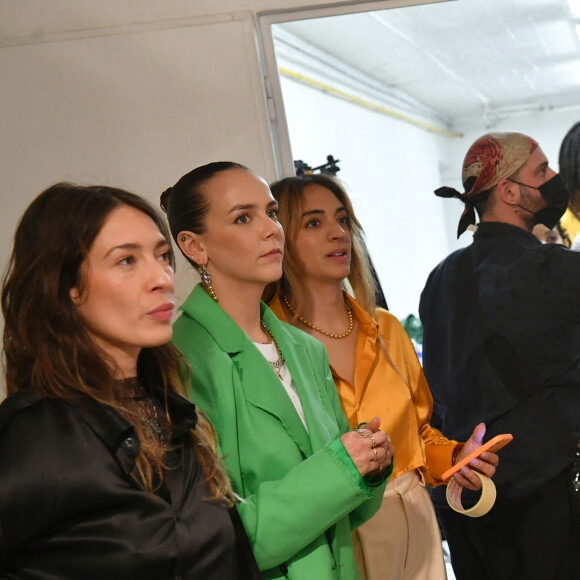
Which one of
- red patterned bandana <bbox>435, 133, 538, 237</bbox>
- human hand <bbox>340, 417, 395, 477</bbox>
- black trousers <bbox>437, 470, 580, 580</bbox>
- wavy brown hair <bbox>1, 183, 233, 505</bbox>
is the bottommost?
black trousers <bbox>437, 470, 580, 580</bbox>

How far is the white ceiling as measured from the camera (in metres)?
2.75

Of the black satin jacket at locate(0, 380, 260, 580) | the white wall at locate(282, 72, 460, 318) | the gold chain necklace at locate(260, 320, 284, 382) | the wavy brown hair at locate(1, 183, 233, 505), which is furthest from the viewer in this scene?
the white wall at locate(282, 72, 460, 318)

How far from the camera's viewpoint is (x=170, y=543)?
1218mm

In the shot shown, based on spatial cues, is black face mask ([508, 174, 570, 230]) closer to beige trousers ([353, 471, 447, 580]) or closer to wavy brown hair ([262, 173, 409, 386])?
wavy brown hair ([262, 173, 409, 386])

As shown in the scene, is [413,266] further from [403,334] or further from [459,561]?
[459,561]

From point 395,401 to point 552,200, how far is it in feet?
2.76

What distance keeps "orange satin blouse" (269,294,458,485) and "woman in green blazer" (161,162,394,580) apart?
258 mm

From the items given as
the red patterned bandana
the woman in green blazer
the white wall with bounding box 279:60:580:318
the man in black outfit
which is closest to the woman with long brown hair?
the woman in green blazer

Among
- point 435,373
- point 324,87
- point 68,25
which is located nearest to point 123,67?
point 68,25

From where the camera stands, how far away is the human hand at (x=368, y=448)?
1.46 m

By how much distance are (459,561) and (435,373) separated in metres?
0.60

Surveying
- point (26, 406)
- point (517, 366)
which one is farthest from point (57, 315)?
point (517, 366)

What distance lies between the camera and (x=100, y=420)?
1219mm

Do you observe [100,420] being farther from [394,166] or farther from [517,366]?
[394,166]
